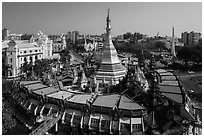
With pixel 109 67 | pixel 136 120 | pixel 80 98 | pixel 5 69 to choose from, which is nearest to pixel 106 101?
pixel 80 98

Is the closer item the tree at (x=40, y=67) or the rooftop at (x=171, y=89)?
the rooftop at (x=171, y=89)

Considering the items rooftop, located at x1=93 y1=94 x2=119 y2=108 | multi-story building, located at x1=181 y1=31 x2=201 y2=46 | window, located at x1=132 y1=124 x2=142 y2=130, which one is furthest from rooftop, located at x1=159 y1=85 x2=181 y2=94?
multi-story building, located at x1=181 y1=31 x2=201 y2=46

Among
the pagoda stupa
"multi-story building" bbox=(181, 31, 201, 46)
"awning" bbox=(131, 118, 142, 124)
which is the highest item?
"multi-story building" bbox=(181, 31, 201, 46)

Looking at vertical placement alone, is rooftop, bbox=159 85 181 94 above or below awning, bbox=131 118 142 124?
above

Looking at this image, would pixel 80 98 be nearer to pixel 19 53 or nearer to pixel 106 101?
pixel 106 101

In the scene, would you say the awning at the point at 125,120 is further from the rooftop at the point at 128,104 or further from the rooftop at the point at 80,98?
the rooftop at the point at 80,98

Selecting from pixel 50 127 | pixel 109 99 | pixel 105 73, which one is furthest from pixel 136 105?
pixel 105 73

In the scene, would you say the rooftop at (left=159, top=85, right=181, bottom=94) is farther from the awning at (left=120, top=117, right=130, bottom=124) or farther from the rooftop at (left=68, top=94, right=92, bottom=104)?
the rooftop at (left=68, top=94, right=92, bottom=104)

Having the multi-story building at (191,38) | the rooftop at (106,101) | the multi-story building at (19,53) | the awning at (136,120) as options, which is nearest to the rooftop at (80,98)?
the rooftop at (106,101)

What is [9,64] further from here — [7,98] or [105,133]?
[105,133]
